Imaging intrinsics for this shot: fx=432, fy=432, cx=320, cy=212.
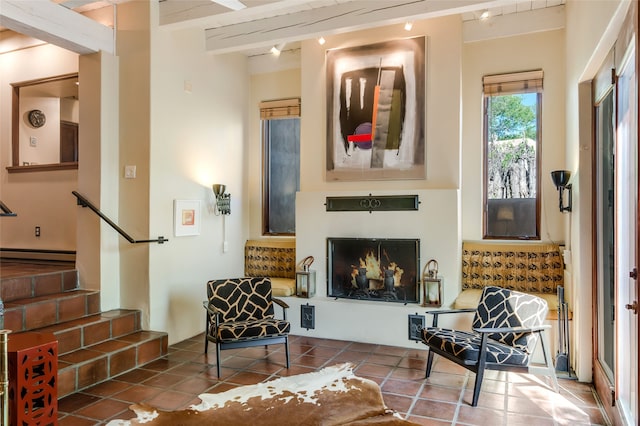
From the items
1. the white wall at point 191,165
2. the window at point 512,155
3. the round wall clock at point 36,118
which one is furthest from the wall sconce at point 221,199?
the window at point 512,155

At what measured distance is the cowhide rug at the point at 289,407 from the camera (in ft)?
9.36

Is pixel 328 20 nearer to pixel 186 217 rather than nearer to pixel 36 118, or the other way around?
pixel 186 217

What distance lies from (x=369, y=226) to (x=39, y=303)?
327 centimetres

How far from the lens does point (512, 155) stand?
495cm

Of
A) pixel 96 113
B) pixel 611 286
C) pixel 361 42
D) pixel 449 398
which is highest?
pixel 361 42

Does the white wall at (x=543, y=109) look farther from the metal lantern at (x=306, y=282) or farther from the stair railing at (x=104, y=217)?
the stair railing at (x=104, y=217)

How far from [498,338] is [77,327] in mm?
3564

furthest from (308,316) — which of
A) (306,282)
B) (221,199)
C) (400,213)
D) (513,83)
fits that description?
(513,83)

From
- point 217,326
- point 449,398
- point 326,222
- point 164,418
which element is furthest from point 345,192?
point 164,418

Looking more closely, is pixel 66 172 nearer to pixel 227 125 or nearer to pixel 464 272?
pixel 227 125

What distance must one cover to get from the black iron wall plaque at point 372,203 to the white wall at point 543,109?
79cm

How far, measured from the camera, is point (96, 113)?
426 centimetres

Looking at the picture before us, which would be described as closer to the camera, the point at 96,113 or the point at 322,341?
the point at 96,113

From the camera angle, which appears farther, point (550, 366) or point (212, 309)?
point (212, 309)
